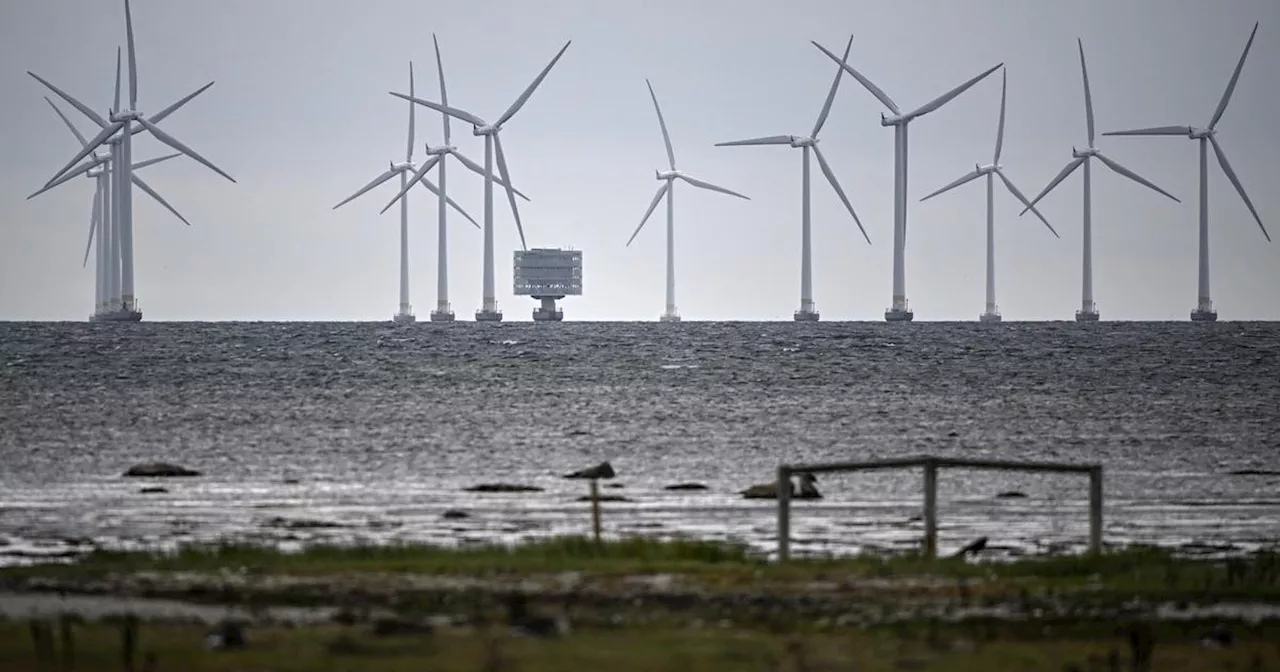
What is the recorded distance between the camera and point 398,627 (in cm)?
1677

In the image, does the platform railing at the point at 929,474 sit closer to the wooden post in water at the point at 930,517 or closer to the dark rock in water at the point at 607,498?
the wooden post in water at the point at 930,517

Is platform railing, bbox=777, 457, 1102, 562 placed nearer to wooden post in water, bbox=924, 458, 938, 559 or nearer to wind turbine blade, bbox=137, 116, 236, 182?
wooden post in water, bbox=924, 458, 938, 559

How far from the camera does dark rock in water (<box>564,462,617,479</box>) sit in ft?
157

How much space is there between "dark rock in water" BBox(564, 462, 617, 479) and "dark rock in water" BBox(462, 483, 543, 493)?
3765 millimetres

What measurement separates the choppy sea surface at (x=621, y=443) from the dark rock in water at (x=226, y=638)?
394 inches

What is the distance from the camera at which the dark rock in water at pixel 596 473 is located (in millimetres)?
48000

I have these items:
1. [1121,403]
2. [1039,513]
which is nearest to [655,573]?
[1039,513]

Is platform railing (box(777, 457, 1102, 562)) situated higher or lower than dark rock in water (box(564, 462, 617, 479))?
higher

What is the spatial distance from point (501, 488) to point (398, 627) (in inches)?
1040

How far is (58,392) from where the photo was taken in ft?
342

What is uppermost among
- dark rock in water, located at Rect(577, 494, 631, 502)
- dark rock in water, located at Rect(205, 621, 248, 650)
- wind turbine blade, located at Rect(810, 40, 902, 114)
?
wind turbine blade, located at Rect(810, 40, 902, 114)

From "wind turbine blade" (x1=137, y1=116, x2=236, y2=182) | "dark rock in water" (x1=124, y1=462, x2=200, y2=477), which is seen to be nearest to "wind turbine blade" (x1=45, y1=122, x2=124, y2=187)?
"wind turbine blade" (x1=137, y1=116, x2=236, y2=182)

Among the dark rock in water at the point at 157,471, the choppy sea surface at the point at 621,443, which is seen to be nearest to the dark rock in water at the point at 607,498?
the choppy sea surface at the point at 621,443

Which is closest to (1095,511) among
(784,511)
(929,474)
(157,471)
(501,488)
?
(929,474)
